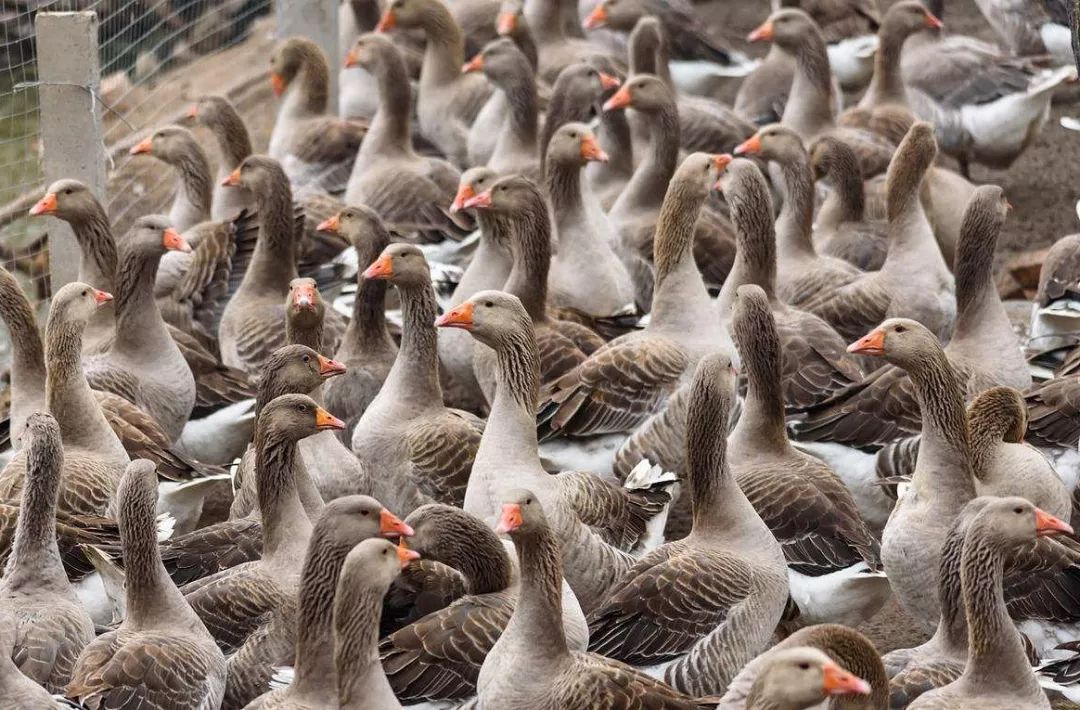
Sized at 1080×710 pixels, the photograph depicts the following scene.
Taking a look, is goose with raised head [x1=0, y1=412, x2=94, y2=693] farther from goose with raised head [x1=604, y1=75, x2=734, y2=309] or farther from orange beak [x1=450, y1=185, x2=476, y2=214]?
goose with raised head [x1=604, y1=75, x2=734, y2=309]

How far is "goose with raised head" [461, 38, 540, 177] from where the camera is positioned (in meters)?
12.2

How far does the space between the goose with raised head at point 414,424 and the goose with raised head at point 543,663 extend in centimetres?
177

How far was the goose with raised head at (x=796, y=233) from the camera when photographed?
1029 centimetres

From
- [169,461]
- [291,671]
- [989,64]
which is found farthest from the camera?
[989,64]

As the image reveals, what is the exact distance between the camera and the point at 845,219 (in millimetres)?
11367

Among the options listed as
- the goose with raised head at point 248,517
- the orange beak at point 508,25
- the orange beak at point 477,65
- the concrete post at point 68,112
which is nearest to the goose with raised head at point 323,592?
the goose with raised head at point 248,517

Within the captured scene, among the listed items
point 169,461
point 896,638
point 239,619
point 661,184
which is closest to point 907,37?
point 661,184

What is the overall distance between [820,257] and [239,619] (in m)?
5.03

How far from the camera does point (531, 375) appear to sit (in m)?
7.81

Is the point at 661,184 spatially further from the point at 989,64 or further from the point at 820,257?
the point at 989,64

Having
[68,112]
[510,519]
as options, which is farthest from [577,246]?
[510,519]

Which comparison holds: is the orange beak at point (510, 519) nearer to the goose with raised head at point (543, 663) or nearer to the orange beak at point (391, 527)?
the goose with raised head at point (543, 663)

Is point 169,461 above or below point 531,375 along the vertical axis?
below

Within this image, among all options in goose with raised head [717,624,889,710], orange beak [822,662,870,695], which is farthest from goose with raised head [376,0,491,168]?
orange beak [822,662,870,695]
